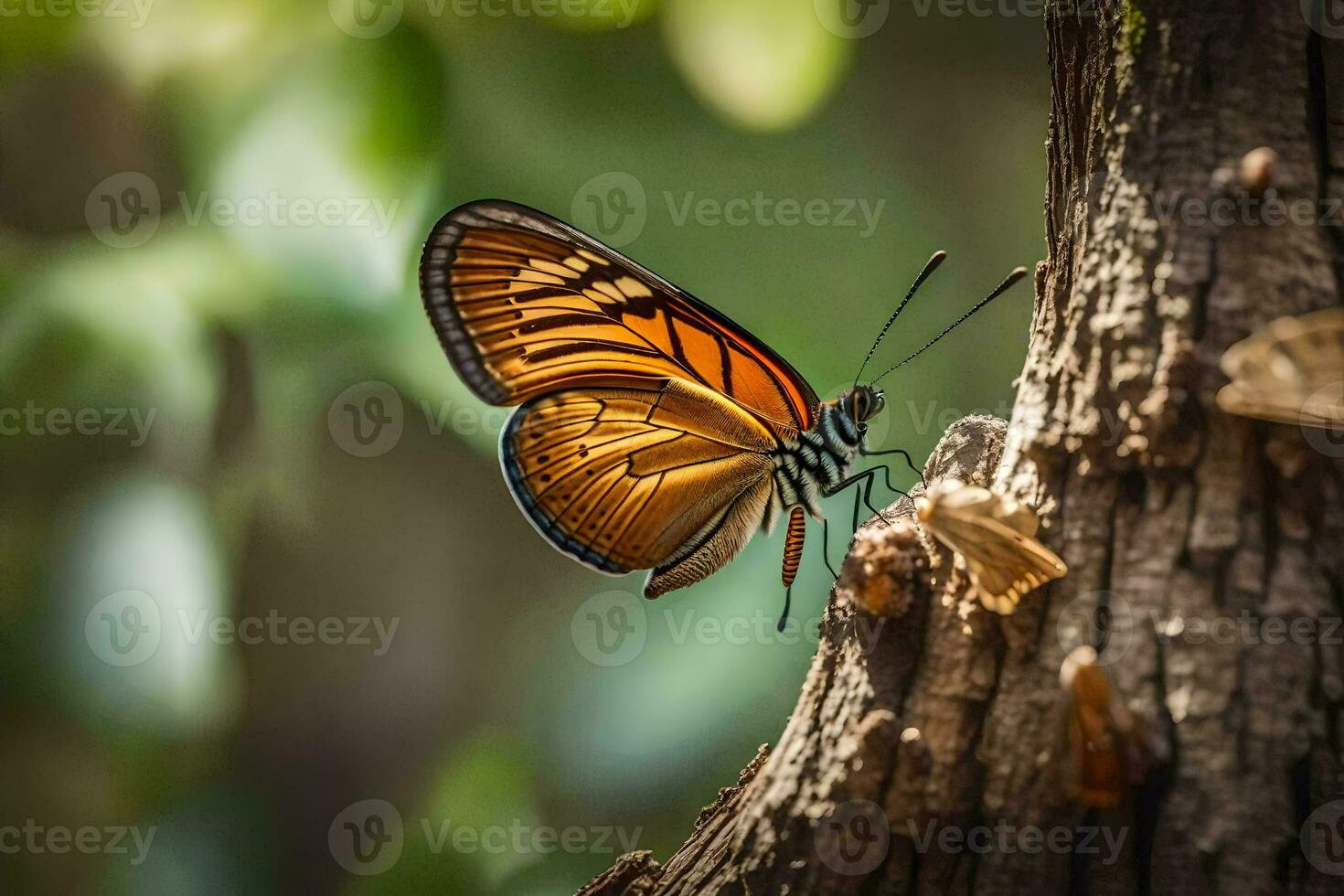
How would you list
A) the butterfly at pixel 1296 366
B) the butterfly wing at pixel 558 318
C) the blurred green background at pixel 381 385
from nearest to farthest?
the butterfly at pixel 1296 366
the butterfly wing at pixel 558 318
the blurred green background at pixel 381 385

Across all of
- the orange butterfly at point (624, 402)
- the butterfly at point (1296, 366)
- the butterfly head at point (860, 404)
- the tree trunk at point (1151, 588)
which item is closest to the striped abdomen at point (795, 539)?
the orange butterfly at point (624, 402)

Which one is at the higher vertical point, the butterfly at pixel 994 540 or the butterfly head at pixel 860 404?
the butterfly head at pixel 860 404

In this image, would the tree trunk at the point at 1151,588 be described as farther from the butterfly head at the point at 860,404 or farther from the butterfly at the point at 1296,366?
the butterfly head at the point at 860,404

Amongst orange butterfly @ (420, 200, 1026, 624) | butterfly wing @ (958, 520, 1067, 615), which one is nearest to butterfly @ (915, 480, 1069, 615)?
butterfly wing @ (958, 520, 1067, 615)

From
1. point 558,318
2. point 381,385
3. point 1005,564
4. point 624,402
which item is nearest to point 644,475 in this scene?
point 624,402

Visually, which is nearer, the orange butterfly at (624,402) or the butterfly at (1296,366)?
the butterfly at (1296,366)

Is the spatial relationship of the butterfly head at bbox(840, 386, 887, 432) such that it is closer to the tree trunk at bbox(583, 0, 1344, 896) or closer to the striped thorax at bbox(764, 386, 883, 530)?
the striped thorax at bbox(764, 386, 883, 530)

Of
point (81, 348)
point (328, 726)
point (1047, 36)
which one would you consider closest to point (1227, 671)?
point (1047, 36)
